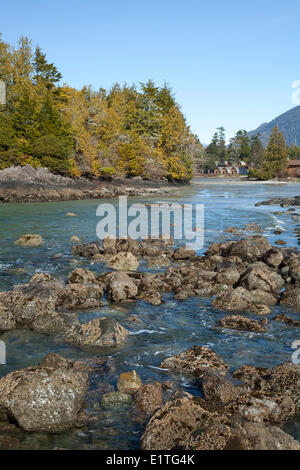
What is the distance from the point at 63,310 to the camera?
8.17 metres

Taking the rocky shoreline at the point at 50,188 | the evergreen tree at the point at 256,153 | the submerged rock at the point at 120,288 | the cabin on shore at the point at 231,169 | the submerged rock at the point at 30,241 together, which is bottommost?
the submerged rock at the point at 120,288

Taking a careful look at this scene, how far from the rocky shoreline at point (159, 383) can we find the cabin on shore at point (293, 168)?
8841 cm

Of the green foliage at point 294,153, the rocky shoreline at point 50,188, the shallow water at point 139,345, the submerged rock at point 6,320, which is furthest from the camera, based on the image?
the green foliage at point 294,153

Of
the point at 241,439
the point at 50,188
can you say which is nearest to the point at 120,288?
the point at 241,439

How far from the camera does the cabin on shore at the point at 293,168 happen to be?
9150cm

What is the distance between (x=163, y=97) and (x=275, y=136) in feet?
135

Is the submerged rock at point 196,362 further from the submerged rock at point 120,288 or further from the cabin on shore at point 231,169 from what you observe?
the cabin on shore at point 231,169

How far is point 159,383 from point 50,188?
34.1 m

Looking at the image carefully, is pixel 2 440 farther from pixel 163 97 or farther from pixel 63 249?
pixel 163 97

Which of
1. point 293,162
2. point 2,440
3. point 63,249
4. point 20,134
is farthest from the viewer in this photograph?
point 293,162

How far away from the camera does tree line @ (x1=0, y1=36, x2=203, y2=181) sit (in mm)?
40406

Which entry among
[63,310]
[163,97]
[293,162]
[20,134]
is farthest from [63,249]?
[293,162]

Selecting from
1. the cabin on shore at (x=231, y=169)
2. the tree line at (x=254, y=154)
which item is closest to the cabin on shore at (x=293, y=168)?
the tree line at (x=254, y=154)

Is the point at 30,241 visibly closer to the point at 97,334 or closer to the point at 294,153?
the point at 97,334
